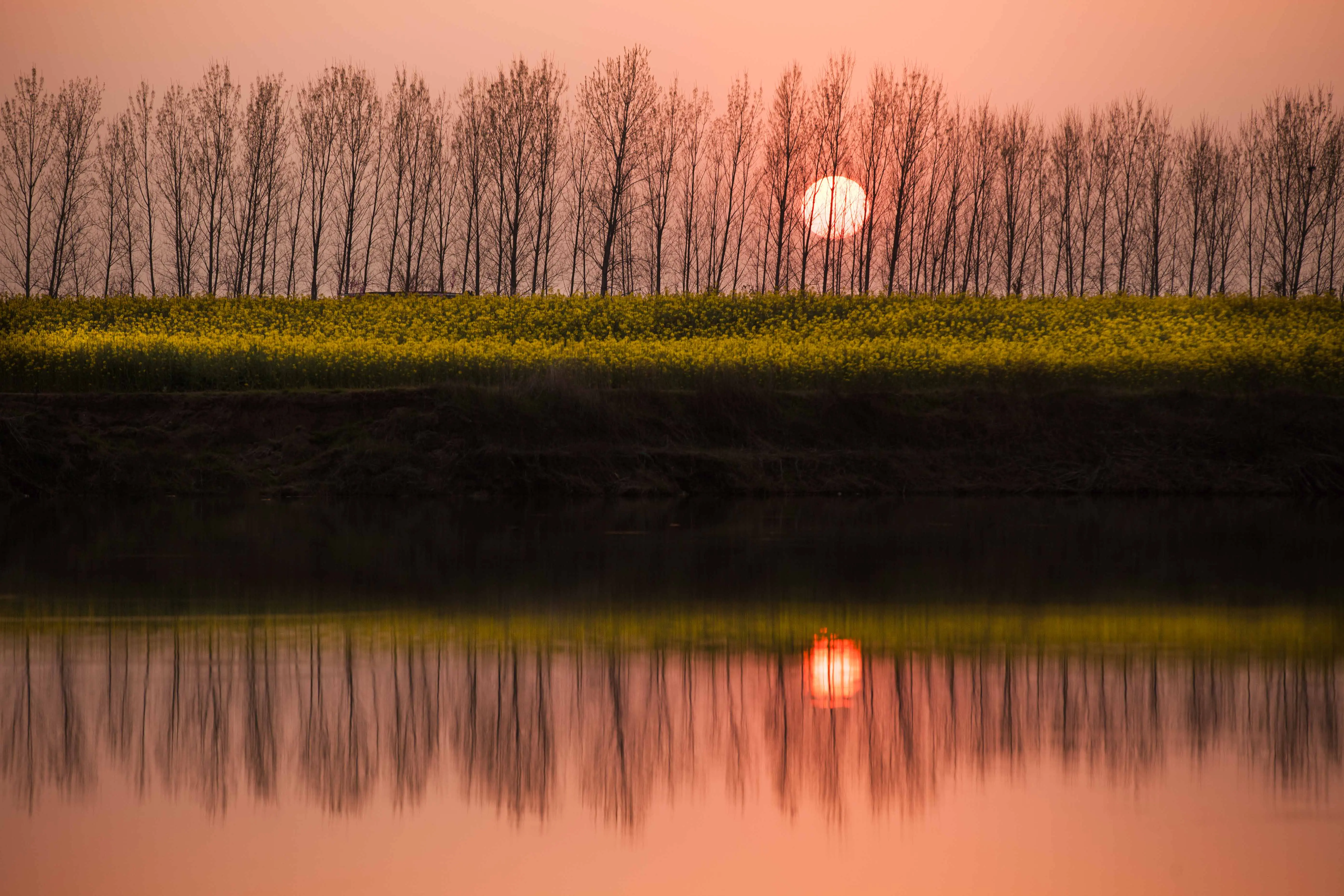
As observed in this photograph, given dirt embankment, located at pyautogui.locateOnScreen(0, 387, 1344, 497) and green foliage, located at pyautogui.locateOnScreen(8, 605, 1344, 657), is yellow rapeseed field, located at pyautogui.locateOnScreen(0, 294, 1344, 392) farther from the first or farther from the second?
green foliage, located at pyautogui.locateOnScreen(8, 605, 1344, 657)

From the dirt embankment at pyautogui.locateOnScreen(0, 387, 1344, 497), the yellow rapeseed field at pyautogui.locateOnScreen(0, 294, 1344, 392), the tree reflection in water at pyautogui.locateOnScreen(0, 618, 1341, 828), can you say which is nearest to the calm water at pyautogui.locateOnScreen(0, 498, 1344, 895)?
the tree reflection in water at pyautogui.locateOnScreen(0, 618, 1341, 828)

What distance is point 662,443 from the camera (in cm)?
2500

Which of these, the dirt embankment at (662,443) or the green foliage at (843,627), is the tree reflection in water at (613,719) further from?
the dirt embankment at (662,443)

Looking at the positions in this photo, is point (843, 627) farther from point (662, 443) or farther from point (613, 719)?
point (662, 443)

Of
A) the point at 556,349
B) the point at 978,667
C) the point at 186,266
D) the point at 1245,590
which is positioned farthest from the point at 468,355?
the point at 186,266

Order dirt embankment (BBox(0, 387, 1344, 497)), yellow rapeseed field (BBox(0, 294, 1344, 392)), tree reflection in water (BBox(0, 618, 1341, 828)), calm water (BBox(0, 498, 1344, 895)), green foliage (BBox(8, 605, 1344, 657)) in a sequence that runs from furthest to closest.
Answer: yellow rapeseed field (BBox(0, 294, 1344, 392)) → dirt embankment (BBox(0, 387, 1344, 497)) → green foliage (BBox(8, 605, 1344, 657)) → tree reflection in water (BBox(0, 618, 1341, 828)) → calm water (BBox(0, 498, 1344, 895))

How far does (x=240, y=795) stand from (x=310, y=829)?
586 millimetres

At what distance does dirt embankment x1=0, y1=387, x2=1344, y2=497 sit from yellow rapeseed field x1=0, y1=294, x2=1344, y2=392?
0.99m

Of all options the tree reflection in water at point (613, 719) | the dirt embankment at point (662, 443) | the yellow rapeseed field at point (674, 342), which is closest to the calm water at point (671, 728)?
the tree reflection in water at point (613, 719)

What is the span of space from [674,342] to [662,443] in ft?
32.9

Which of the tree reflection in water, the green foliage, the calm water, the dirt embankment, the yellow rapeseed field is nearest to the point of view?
the calm water

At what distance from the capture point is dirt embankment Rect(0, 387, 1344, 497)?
77.9ft

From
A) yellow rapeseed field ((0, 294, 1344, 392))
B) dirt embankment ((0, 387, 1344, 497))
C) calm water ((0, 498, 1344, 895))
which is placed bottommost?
calm water ((0, 498, 1344, 895))

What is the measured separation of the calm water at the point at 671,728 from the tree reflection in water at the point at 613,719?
29mm
